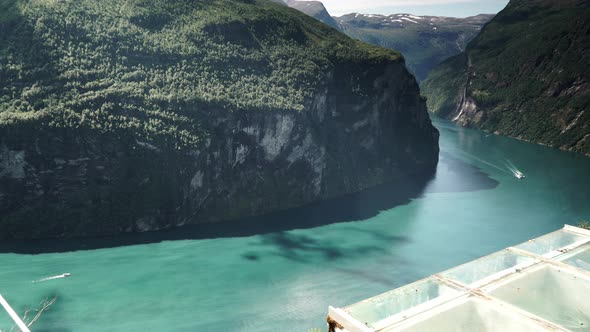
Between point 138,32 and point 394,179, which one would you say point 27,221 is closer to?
point 138,32

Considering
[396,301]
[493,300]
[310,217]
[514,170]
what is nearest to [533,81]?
[514,170]

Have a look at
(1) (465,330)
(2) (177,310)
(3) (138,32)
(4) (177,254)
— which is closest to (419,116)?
(3) (138,32)

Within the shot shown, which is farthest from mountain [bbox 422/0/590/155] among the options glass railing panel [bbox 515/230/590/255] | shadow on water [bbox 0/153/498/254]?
glass railing panel [bbox 515/230/590/255]

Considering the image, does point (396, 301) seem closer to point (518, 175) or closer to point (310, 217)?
point (310, 217)

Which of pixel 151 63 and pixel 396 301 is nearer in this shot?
pixel 396 301

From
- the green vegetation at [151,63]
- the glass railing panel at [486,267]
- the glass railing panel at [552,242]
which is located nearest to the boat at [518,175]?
the green vegetation at [151,63]
